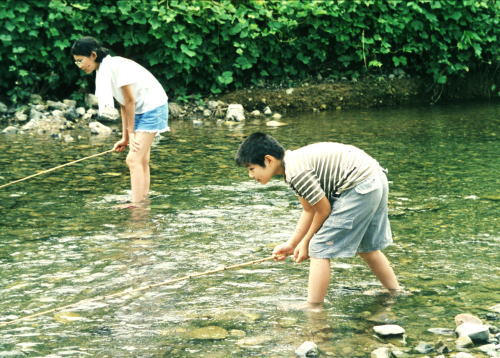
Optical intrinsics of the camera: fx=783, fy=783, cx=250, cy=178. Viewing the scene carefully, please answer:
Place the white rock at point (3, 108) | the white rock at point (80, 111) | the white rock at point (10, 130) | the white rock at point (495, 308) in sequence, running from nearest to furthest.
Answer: the white rock at point (495, 308)
the white rock at point (10, 130)
the white rock at point (80, 111)
the white rock at point (3, 108)

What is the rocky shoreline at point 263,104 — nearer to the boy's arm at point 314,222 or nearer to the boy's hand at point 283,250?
the boy's hand at point 283,250

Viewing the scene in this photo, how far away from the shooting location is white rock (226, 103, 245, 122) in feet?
36.1

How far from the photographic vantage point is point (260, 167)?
13.1 feet

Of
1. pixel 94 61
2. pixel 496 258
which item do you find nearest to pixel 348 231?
pixel 496 258

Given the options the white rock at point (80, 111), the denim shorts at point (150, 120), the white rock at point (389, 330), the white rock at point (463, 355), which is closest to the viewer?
the white rock at point (463, 355)

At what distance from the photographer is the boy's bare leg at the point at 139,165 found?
21.9 ft

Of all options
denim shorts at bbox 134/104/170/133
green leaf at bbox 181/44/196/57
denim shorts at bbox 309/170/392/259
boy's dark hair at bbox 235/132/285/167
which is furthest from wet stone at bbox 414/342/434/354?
green leaf at bbox 181/44/196/57

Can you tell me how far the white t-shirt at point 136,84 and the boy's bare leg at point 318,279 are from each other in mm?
2849

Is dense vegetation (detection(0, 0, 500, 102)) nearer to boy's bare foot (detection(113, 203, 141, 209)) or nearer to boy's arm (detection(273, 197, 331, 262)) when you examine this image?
boy's bare foot (detection(113, 203, 141, 209))

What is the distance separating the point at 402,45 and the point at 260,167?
29.9 feet

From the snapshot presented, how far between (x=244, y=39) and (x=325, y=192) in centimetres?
774

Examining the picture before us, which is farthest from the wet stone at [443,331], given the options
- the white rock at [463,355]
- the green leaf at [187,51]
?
the green leaf at [187,51]

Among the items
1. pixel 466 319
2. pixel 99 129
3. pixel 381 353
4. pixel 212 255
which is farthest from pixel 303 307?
pixel 99 129

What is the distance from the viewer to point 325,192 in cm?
416
